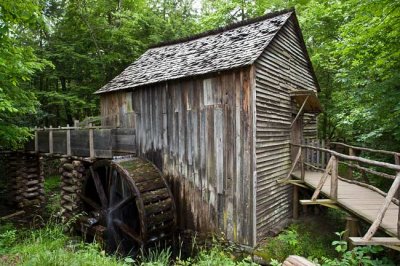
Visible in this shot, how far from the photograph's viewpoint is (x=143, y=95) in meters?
9.33

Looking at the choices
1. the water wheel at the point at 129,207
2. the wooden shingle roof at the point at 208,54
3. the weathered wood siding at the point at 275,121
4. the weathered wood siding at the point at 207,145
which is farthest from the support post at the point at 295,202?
the wooden shingle roof at the point at 208,54

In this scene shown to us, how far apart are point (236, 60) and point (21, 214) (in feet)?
34.6

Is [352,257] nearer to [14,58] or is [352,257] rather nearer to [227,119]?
[227,119]

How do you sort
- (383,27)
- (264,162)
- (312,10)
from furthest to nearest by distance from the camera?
(312,10), (264,162), (383,27)

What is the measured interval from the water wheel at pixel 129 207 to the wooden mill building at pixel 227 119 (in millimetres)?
532

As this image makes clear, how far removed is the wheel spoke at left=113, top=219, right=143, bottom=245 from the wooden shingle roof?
411 centimetres

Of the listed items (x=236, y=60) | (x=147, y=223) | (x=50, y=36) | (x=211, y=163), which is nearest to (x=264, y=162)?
(x=211, y=163)

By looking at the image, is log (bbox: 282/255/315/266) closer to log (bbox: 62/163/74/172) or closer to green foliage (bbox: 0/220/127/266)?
green foliage (bbox: 0/220/127/266)

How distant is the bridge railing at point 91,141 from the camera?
930 centimetres

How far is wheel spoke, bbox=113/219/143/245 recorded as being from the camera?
807 cm

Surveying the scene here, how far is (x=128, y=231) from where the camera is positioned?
28.3ft

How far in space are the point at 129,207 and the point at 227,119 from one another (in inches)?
194

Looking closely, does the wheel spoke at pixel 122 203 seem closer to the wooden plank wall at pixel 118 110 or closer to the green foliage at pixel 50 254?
the wooden plank wall at pixel 118 110

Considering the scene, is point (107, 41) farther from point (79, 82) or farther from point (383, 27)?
point (383, 27)
